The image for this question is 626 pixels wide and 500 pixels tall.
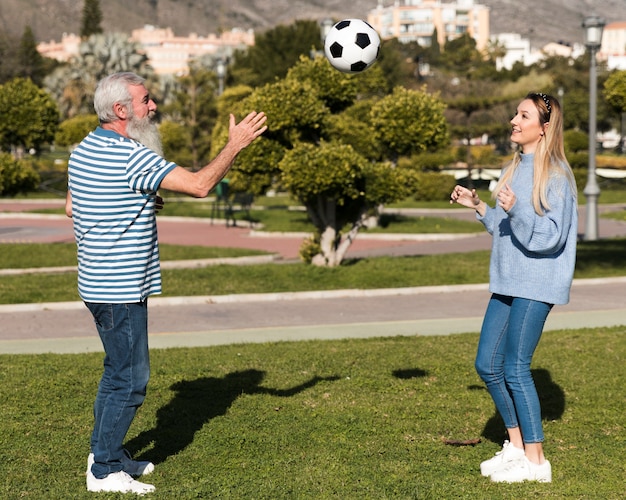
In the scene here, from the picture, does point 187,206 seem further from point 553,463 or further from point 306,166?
point 553,463

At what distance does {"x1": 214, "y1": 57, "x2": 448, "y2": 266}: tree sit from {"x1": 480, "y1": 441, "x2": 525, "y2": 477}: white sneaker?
32.3ft

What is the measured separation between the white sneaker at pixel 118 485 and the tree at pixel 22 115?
26.5 meters

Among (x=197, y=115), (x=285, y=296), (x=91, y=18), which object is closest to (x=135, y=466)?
(x=285, y=296)

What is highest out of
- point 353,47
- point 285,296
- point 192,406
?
point 353,47

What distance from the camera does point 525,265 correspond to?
16.1ft

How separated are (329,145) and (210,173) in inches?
419

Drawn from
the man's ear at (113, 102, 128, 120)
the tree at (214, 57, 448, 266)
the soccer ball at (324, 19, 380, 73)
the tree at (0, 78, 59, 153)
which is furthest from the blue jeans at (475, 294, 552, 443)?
the tree at (0, 78, 59, 153)

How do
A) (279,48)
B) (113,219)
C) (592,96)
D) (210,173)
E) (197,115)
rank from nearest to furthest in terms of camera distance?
(210,173) → (113,219) → (592,96) → (197,115) → (279,48)

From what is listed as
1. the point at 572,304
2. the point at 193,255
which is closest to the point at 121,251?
the point at 572,304

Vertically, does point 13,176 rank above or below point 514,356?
below

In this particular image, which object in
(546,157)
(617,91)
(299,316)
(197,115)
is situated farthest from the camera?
(197,115)

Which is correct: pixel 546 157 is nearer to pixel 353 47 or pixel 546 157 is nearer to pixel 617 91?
pixel 353 47

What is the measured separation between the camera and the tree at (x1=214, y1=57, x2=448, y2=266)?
14766 millimetres

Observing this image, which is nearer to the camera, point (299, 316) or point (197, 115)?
point (299, 316)
